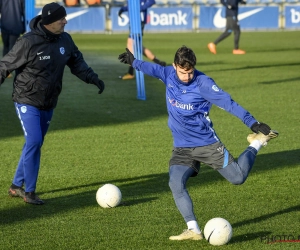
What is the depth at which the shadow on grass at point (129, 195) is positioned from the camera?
328 inches

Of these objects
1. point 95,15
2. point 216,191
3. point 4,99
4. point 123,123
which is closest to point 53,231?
point 216,191

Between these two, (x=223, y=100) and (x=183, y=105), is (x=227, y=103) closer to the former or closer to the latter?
(x=223, y=100)

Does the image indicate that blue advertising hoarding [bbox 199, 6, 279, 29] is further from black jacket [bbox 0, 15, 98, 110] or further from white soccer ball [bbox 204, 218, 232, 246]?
white soccer ball [bbox 204, 218, 232, 246]

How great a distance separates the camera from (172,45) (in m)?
31.4

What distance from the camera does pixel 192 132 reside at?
7527 mm

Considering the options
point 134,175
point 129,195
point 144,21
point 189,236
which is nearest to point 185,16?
point 144,21

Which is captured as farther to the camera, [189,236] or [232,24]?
[232,24]

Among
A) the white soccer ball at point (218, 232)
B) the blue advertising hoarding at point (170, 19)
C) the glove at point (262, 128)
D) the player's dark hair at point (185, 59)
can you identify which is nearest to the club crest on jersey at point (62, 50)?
the player's dark hair at point (185, 59)

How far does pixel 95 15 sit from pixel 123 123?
88.2 feet

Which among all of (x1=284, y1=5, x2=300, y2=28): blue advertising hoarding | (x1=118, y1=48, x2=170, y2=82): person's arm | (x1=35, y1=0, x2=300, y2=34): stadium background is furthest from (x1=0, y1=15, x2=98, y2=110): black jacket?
(x1=284, y1=5, x2=300, y2=28): blue advertising hoarding

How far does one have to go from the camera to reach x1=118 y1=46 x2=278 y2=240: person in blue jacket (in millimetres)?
7223

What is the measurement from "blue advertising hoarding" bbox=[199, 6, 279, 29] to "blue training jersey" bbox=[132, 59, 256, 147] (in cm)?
3363

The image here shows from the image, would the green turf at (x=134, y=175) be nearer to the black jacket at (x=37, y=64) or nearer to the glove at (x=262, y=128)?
the glove at (x=262, y=128)

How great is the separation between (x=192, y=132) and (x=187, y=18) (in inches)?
1350
